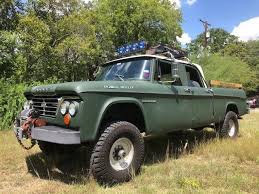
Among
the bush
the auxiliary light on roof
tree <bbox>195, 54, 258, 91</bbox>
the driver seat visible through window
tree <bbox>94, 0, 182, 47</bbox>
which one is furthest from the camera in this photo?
tree <bbox>195, 54, 258, 91</bbox>

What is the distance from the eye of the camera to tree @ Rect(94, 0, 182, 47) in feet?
102

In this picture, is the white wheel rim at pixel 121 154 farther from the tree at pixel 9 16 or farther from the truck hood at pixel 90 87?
the tree at pixel 9 16

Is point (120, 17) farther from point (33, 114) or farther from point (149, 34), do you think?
point (33, 114)

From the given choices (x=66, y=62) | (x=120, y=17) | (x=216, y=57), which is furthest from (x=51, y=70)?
(x=216, y=57)

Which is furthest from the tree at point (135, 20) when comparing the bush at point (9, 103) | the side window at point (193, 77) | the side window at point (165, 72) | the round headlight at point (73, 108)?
the round headlight at point (73, 108)

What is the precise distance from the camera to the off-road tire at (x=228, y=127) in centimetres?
934

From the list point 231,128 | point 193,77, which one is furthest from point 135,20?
point 193,77

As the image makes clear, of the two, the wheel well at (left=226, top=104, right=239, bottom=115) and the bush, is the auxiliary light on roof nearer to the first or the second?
the wheel well at (left=226, top=104, right=239, bottom=115)

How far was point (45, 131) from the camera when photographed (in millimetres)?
5684

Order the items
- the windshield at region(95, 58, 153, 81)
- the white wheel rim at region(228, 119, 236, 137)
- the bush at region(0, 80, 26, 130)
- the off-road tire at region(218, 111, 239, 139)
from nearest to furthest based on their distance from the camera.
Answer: the windshield at region(95, 58, 153, 81) → the off-road tire at region(218, 111, 239, 139) → the white wheel rim at region(228, 119, 236, 137) → the bush at region(0, 80, 26, 130)

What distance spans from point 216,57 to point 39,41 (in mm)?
18263

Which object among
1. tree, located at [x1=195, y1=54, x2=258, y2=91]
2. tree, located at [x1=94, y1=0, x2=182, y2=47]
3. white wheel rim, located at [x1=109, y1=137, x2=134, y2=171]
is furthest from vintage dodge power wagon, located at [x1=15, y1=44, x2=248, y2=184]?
tree, located at [x1=195, y1=54, x2=258, y2=91]

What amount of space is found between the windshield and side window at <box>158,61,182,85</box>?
9.5 inches

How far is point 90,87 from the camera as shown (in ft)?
18.1
